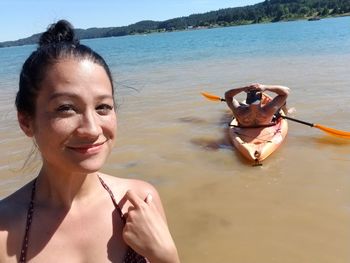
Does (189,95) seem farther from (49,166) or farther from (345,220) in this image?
(49,166)

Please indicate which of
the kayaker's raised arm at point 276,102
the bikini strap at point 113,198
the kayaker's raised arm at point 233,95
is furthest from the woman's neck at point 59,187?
the kayaker's raised arm at point 233,95

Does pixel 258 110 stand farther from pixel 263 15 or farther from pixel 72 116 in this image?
pixel 263 15

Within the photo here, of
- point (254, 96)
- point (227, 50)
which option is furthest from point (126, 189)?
point (227, 50)

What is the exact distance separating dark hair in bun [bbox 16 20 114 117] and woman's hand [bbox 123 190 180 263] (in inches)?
23.2

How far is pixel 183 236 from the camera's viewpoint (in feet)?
13.5

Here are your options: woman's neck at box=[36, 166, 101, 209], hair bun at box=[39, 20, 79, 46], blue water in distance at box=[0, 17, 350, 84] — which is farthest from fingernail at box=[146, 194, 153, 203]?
blue water in distance at box=[0, 17, 350, 84]

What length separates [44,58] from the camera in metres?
1.73

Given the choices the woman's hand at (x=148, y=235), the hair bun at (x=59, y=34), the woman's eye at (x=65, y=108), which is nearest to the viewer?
the woman's eye at (x=65, y=108)

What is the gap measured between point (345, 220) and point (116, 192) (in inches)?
121

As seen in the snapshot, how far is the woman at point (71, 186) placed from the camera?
1.66 meters

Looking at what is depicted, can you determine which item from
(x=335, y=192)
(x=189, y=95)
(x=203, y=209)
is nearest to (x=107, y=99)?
(x=203, y=209)

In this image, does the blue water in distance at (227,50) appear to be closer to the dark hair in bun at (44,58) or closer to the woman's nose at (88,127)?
the dark hair in bun at (44,58)

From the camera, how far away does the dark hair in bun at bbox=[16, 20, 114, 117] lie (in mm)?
1717

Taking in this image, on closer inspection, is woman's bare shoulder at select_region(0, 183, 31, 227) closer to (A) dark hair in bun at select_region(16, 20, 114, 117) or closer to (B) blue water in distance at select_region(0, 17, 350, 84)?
(A) dark hair in bun at select_region(16, 20, 114, 117)
